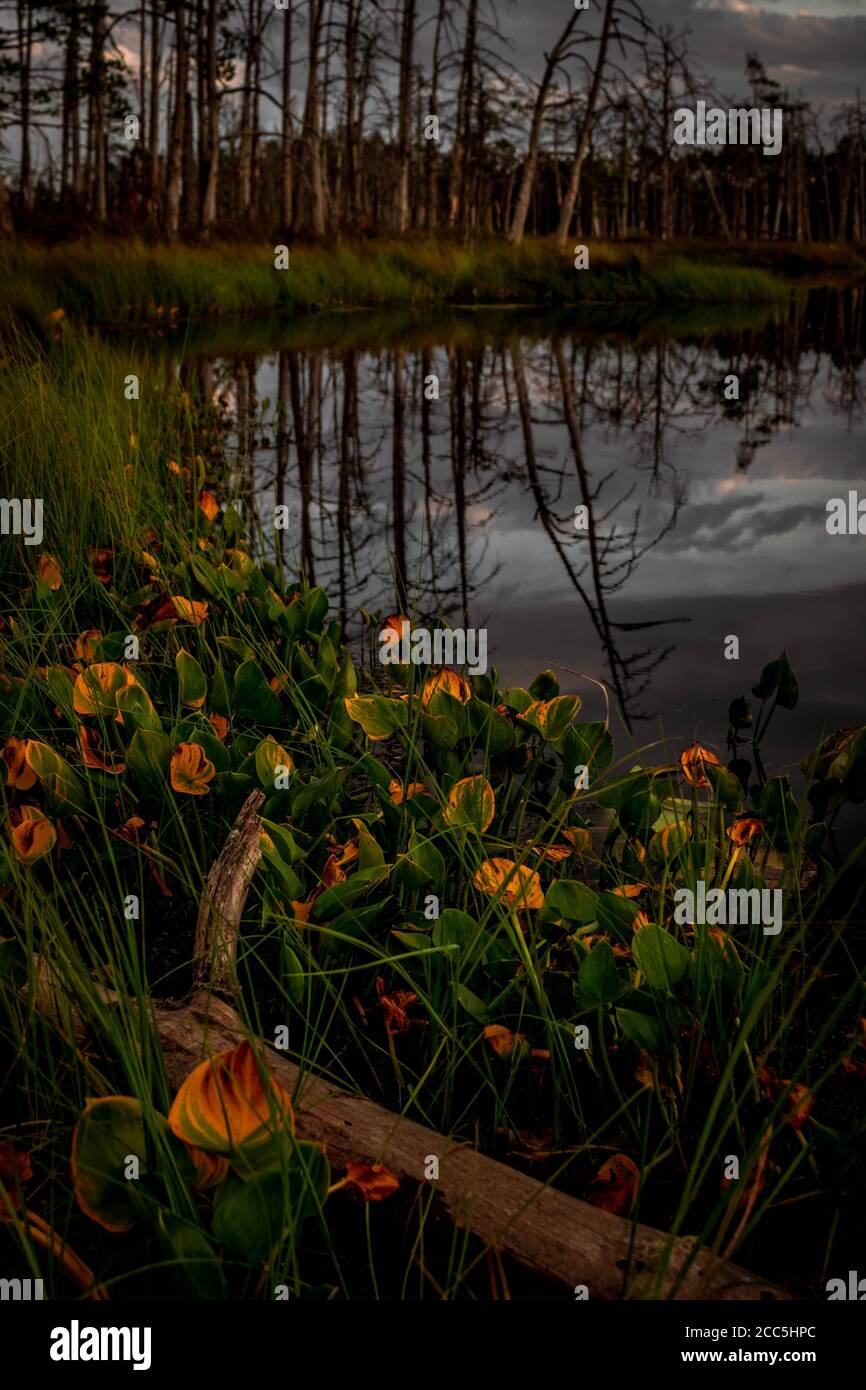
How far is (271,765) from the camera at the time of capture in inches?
88.3

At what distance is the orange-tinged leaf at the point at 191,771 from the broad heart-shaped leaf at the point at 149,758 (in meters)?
0.04

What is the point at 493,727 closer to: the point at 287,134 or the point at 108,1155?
the point at 108,1155

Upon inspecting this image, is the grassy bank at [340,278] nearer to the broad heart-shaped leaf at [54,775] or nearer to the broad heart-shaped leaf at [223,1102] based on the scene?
the broad heart-shaped leaf at [54,775]

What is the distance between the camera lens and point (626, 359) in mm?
13039

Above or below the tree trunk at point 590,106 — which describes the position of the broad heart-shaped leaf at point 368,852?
below

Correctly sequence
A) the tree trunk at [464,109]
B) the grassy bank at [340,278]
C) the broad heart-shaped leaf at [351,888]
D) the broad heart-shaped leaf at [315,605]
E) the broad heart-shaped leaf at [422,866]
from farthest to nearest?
the tree trunk at [464,109] → the grassy bank at [340,278] → the broad heart-shaped leaf at [315,605] → the broad heart-shaped leaf at [422,866] → the broad heart-shaped leaf at [351,888]

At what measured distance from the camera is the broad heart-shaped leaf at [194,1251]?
3.68 feet

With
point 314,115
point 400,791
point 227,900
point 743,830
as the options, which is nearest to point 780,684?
point 743,830

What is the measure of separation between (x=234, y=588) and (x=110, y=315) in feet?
37.2

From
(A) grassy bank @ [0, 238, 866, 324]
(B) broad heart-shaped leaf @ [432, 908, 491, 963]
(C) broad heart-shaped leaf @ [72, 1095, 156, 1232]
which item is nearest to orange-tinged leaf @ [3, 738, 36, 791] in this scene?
(B) broad heart-shaped leaf @ [432, 908, 491, 963]

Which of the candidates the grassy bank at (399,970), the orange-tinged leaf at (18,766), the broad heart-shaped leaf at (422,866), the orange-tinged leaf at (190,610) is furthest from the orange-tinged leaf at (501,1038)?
the orange-tinged leaf at (190,610)

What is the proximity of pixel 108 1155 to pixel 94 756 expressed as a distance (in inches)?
49.0

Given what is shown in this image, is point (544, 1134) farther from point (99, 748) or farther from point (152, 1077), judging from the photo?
point (99, 748)

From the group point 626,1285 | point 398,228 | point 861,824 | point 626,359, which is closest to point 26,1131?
point 626,1285
